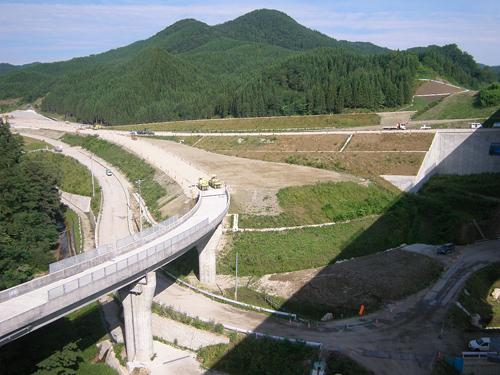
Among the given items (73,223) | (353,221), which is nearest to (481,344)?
(353,221)

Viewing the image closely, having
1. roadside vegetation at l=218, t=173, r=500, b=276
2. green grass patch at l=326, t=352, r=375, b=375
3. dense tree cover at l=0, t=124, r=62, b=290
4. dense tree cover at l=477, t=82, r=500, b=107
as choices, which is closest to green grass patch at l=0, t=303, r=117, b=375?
dense tree cover at l=0, t=124, r=62, b=290

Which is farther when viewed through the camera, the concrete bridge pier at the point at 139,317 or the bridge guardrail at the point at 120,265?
the concrete bridge pier at the point at 139,317

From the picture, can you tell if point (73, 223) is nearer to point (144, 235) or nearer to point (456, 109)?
point (144, 235)

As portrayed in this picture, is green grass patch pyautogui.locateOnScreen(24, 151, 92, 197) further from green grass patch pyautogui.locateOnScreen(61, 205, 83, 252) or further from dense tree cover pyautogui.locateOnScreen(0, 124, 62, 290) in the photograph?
dense tree cover pyautogui.locateOnScreen(0, 124, 62, 290)

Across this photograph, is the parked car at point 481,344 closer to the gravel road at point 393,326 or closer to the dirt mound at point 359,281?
the gravel road at point 393,326

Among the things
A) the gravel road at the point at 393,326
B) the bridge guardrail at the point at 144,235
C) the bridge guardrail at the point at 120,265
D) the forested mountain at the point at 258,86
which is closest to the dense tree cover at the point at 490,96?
the forested mountain at the point at 258,86

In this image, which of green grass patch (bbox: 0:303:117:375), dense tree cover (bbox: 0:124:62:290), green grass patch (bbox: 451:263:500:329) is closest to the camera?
green grass patch (bbox: 0:303:117:375)

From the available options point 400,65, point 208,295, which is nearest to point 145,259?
point 208,295
